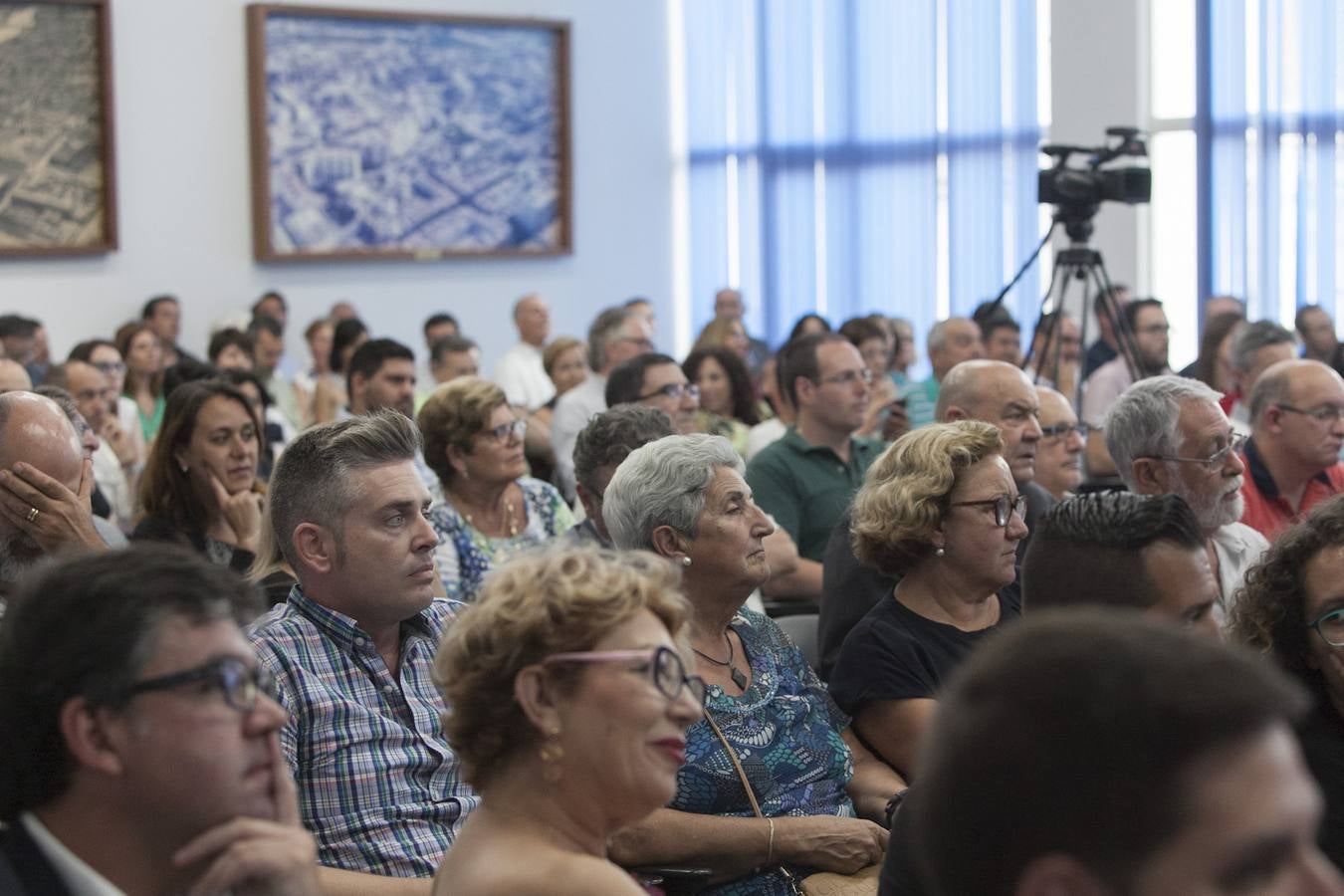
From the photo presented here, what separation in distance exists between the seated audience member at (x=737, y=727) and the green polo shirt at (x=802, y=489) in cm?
152

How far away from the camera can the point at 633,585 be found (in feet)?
6.01

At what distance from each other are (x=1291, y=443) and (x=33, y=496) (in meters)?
3.06

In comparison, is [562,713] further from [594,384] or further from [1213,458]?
[594,384]

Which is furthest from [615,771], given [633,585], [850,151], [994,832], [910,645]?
[850,151]

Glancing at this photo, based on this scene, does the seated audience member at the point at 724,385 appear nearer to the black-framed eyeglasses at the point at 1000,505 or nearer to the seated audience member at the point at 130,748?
the black-framed eyeglasses at the point at 1000,505

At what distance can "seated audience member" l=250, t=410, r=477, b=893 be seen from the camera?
234 cm

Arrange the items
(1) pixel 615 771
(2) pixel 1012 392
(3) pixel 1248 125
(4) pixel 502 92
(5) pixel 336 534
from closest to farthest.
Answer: (1) pixel 615 771 < (5) pixel 336 534 < (2) pixel 1012 392 < (3) pixel 1248 125 < (4) pixel 502 92

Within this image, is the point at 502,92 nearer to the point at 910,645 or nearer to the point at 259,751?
the point at 910,645

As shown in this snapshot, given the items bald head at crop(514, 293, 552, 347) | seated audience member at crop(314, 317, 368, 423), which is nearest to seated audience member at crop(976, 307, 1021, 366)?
bald head at crop(514, 293, 552, 347)

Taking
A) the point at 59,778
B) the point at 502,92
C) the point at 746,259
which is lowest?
the point at 59,778

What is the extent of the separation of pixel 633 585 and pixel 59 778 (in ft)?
2.13

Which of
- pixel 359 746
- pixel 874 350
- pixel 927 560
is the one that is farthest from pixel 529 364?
pixel 359 746

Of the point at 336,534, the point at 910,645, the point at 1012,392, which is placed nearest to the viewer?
the point at 336,534

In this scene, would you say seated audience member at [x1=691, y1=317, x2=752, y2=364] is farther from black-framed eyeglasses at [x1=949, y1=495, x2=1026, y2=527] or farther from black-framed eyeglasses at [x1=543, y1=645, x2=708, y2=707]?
black-framed eyeglasses at [x1=543, y1=645, x2=708, y2=707]
